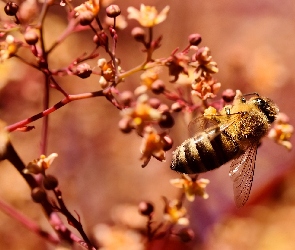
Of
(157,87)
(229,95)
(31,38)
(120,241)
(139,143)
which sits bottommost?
(139,143)

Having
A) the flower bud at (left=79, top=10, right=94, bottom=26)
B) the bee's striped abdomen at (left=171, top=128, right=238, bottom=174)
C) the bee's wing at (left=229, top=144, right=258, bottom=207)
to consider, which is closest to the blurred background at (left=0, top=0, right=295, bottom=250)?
the bee's wing at (left=229, top=144, right=258, bottom=207)

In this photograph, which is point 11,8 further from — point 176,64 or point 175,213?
point 175,213

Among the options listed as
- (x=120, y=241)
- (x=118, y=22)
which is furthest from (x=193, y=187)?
(x=118, y=22)

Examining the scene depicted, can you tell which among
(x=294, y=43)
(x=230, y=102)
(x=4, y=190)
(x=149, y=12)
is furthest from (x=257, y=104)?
(x=294, y=43)

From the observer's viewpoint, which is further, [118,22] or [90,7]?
[118,22]

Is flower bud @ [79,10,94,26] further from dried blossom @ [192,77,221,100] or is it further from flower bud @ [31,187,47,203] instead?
flower bud @ [31,187,47,203]

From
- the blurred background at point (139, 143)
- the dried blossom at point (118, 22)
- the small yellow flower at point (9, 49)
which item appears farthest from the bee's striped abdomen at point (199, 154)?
the blurred background at point (139, 143)

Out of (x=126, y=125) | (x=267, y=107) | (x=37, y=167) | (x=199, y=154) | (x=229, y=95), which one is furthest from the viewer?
(x=267, y=107)
